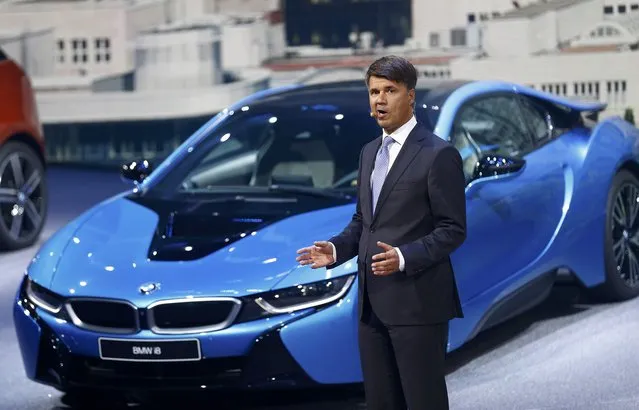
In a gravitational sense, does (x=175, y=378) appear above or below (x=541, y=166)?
below

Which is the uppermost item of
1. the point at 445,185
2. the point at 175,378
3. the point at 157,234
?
the point at 445,185

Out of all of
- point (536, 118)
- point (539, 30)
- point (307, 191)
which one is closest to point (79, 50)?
point (539, 30)

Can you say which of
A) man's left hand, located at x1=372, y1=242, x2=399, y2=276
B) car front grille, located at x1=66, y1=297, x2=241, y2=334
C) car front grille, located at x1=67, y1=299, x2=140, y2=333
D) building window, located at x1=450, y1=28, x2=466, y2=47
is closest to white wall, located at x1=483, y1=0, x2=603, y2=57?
building window, located at x1=450, y1=28, x2=466, y2=47

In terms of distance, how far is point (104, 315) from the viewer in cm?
541

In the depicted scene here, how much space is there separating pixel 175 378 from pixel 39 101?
7165mm

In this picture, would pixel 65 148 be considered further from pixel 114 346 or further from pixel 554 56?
pixel 114 346

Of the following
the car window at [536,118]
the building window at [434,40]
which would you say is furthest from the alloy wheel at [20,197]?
the car window at [536,118]

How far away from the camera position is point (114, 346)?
534cm

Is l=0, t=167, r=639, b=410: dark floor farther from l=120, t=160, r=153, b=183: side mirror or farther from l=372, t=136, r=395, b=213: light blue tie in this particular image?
l=372, t=136, r=395, b=213: light blue tie

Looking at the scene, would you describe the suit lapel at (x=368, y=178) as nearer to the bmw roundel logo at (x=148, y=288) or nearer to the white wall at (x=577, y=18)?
the bmw roundel logo at (x=148, y=288)

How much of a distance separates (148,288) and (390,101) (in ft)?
→ 5.64

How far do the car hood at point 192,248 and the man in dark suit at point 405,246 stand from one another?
Answer: 4.37 ft

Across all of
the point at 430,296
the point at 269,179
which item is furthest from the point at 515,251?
the point at 430,296

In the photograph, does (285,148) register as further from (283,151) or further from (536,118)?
(536,118)
